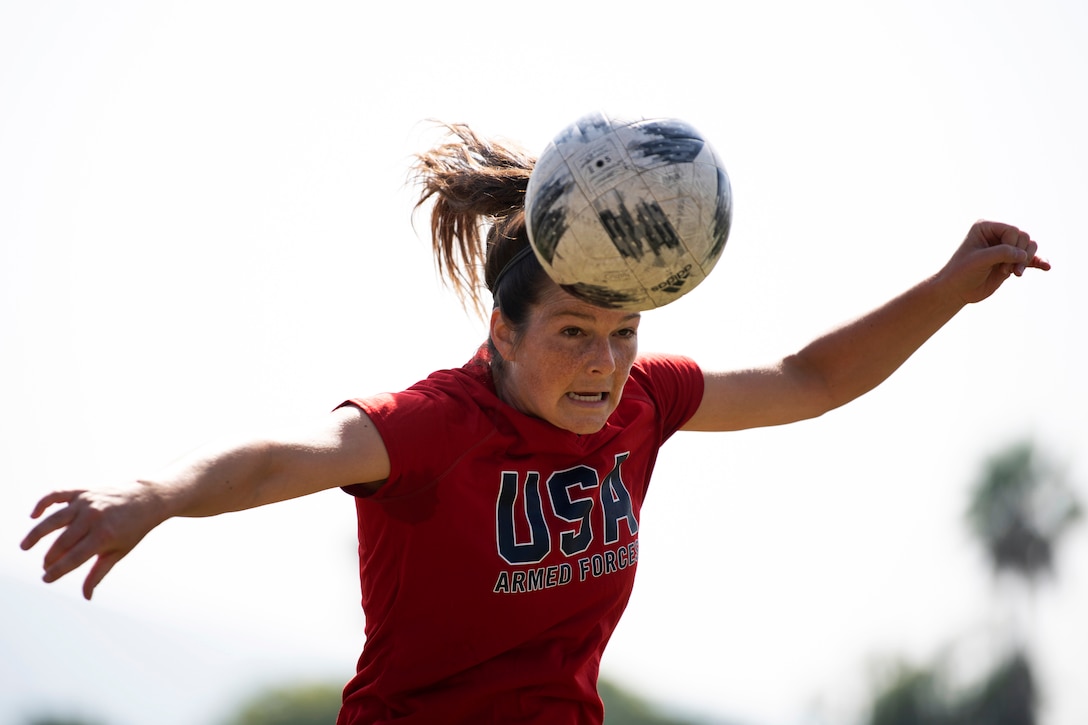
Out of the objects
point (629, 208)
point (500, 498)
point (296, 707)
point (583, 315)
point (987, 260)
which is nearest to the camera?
point (629, 208)

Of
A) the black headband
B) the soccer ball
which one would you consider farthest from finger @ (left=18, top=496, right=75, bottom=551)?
the black headband

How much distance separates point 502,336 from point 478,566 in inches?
31.3

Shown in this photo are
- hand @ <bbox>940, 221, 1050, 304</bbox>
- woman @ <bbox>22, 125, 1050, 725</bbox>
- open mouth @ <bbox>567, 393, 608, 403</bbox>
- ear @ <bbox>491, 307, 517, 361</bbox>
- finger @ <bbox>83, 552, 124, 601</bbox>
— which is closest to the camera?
finger @ <bbox>83, 552, 124, 601</bbox>

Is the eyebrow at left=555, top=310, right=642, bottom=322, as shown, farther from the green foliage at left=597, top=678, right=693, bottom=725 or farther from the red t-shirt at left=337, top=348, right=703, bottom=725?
the green foliage at left=597, top=678, right=693, bottom=725

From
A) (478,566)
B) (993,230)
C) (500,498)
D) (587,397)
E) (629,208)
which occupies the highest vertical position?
(629,208)

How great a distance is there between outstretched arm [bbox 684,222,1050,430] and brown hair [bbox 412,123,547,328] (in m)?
0.99

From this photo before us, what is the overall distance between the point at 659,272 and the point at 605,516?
1.08 meters

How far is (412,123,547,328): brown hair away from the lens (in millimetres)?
4219

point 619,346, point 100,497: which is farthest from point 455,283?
point 100,497

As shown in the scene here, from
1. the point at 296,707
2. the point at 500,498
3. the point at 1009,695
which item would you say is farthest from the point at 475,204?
the point at 1009,695

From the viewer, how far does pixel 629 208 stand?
3324 mm

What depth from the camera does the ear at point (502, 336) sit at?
159 inches

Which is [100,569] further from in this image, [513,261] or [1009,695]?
[1009,695]

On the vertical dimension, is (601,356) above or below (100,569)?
above
